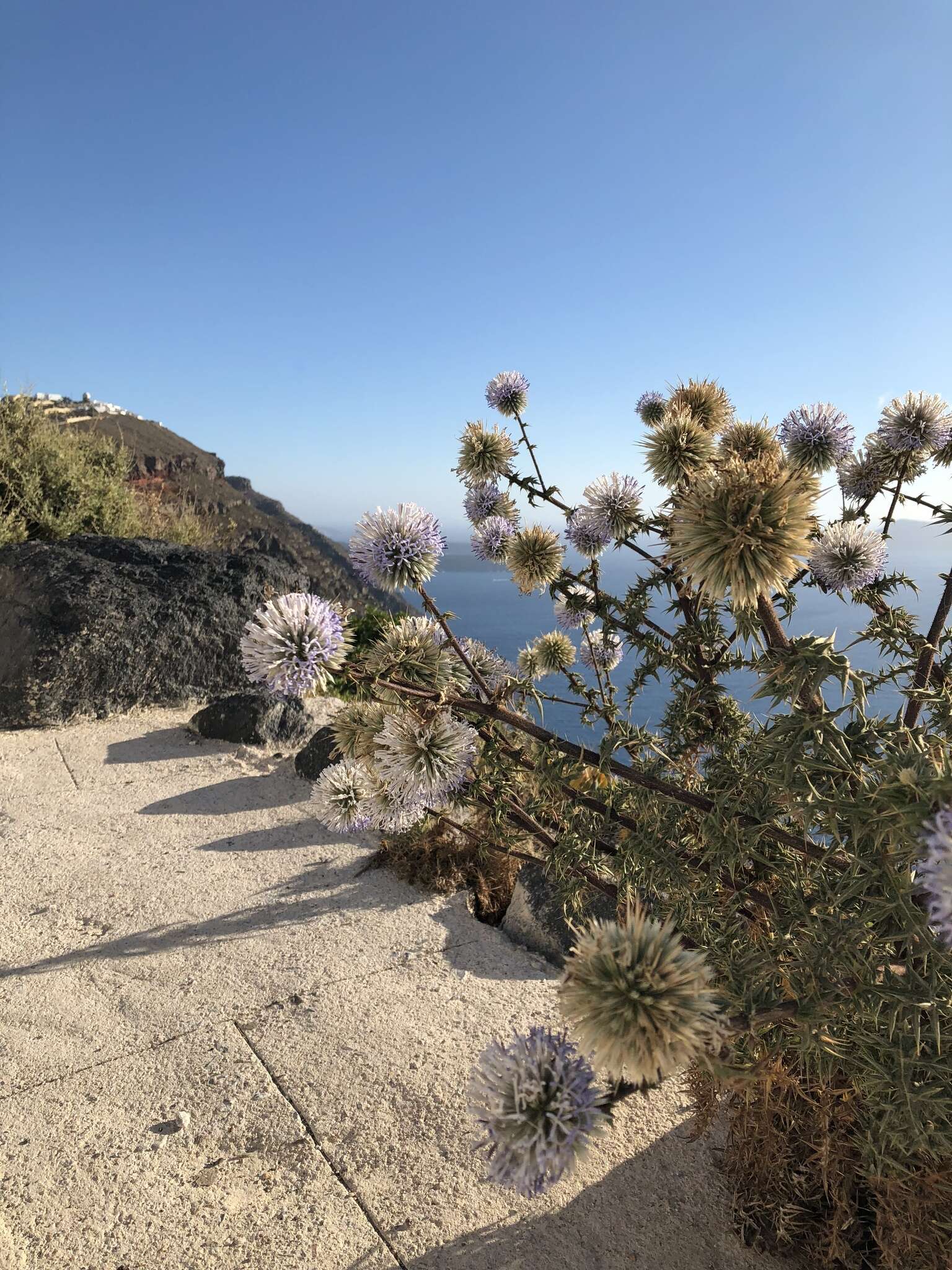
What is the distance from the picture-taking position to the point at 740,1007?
117cm

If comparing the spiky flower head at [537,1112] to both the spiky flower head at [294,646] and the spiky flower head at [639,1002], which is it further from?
the spiky flower head at [294,646]

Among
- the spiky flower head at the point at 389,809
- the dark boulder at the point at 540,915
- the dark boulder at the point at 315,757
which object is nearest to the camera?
the spiky flower head at the point at 389,809

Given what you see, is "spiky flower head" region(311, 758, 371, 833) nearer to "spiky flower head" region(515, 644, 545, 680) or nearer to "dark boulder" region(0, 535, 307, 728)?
"spiky flower head" region(515, 644, 545, 680)

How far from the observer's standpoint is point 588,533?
2.61 metres

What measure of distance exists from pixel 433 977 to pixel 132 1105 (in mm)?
1267

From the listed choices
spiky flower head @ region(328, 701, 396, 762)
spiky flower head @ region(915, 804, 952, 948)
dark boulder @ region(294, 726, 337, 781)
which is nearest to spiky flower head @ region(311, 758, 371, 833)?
spiky flower head @ region(328, 701, 396, 762)

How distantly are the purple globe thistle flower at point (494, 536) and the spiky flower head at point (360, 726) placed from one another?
3.26 ft

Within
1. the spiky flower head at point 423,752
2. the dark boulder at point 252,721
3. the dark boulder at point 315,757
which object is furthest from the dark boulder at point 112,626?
the spiky flower head at point 423,752

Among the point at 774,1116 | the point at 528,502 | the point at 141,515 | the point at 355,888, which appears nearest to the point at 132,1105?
the point at 355,888

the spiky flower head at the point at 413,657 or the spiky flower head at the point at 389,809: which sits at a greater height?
the spiky flower head at the point at 413,657

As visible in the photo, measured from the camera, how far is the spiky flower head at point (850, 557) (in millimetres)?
2271

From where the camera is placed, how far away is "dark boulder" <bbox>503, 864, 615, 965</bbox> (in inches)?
143

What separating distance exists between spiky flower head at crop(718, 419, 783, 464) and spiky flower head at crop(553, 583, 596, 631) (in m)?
0.65

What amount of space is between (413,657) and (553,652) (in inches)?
69.7
